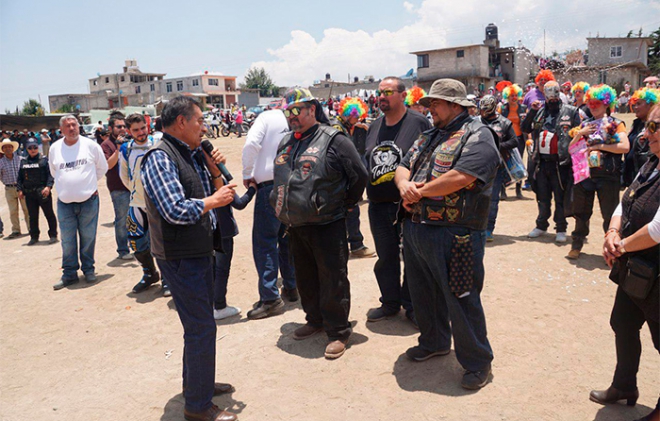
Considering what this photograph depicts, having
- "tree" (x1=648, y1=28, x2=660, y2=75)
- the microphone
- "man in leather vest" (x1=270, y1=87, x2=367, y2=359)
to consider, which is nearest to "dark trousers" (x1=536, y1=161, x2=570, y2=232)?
"man in leather vest" (x1=270, y1=87, x2=367, y2=359)

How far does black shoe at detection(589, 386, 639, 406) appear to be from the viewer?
127 inches

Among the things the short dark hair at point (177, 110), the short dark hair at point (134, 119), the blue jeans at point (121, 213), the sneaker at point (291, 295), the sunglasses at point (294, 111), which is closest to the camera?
the short dark hair at point (177, 110)

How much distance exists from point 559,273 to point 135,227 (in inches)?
204

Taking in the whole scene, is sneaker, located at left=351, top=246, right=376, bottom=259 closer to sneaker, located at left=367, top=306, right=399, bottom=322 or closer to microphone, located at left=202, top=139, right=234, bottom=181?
sneaker, located at left=367, top=306, right=399, bottom=322

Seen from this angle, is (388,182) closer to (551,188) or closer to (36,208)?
(551,188)

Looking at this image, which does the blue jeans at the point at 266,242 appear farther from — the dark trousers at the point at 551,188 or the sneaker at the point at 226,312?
the dark trousers at the point at 551,188

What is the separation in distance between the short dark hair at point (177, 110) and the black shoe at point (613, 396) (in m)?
3.30

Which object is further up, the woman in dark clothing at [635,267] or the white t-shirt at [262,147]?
the white t-shirt at [262,147]

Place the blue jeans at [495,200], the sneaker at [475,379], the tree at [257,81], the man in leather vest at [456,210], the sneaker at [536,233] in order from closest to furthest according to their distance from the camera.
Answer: the man in leather vest at [456,210] → the sneaker at [475,379] → the blue jeans at [495,200] → the sneaker at [536,233] → the tree at [257,81]

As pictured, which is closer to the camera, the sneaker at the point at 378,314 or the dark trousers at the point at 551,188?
the sneaker at the point at 378,314

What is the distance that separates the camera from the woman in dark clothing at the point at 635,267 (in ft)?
9.07

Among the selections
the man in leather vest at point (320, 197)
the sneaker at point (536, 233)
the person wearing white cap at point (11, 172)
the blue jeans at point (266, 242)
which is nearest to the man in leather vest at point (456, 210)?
the man in leather vest at point (320, 197)

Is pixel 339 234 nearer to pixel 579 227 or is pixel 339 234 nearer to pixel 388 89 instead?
pixel 388 89

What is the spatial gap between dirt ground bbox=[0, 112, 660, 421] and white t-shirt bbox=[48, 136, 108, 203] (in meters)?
1.33
